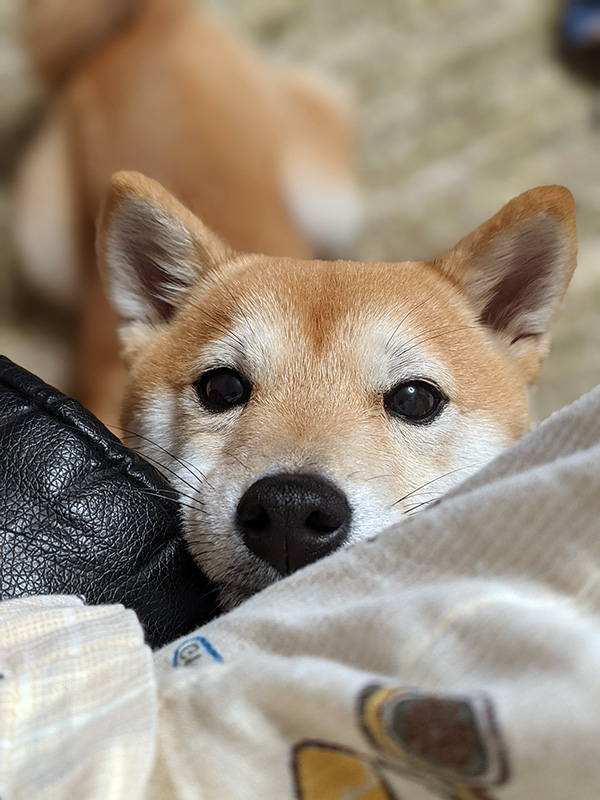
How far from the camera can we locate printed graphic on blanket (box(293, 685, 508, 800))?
46cm

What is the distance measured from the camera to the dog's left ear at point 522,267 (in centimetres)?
121

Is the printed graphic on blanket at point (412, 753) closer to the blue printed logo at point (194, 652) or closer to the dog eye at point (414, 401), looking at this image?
the blue printed logo at point (194, 652)

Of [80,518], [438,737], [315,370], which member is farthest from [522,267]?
[438,737]

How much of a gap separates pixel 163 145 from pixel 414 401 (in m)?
1.42

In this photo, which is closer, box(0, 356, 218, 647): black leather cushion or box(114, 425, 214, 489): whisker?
box(0, 356, 218, 647): black leather cushion

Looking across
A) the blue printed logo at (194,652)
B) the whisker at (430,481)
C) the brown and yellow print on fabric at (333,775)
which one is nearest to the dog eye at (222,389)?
the whisker at (430,481)

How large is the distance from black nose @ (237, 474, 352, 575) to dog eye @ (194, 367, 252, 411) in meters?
0.30

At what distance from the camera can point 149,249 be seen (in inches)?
58.8

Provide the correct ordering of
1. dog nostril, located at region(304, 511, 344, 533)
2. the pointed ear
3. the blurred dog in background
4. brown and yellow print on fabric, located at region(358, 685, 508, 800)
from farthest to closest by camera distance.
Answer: the blurred dog in background → the pointed ear → dog nostril, located at region(304, 511, 344, 533) → brown and yellow print on fabric, located at region(358, 685, 508, 800)

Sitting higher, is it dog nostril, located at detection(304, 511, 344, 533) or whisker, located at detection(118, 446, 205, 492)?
dog nostril, located at detection(304, 511, 344, 533)

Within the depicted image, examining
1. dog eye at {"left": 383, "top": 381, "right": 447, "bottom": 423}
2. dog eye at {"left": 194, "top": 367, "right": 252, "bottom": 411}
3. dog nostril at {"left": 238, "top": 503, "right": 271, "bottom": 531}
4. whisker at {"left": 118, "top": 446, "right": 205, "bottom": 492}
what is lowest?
whisker at {"left": 118, "top": 446, "right": 205, "bottom": 492}

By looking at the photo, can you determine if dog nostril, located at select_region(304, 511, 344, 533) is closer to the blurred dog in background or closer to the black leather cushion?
the black leather cushion

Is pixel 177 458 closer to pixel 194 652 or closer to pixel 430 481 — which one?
pixel 430 481

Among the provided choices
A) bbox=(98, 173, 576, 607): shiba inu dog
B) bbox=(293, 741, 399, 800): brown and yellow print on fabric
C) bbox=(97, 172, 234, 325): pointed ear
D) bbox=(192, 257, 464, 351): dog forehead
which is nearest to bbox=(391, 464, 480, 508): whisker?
bbox=(98, 173, 576, 607): shiba inu dog
